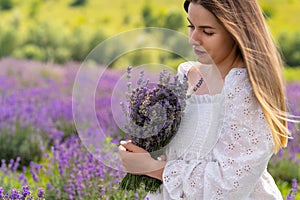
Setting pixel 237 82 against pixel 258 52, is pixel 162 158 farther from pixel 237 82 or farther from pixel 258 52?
pixel 258 52

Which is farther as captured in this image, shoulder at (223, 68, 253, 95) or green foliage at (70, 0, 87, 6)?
green foliage at (70, 0, 87, 6)

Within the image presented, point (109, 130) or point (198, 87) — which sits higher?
point (198, 87)

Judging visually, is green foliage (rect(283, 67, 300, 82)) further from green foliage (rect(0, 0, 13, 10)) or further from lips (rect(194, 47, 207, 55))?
green foliage (rect(0, 0, 13, 10))

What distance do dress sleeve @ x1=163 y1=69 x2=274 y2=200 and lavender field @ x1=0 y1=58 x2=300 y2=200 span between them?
366 mm

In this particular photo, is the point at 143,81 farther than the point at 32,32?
No

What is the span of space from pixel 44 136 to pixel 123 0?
1983cm

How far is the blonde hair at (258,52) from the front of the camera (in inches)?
74.5

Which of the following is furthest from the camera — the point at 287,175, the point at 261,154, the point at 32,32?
the point at 32,32

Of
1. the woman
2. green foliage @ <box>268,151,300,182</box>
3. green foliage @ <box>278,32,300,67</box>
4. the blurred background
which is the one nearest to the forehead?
the woman

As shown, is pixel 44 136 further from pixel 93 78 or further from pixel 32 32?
pixel 32 32

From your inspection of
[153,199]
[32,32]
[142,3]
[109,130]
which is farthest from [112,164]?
[142,3]

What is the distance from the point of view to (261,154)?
1.89 m

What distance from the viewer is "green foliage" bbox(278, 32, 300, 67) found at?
17.3m

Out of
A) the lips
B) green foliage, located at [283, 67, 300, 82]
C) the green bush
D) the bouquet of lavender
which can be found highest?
the lips
